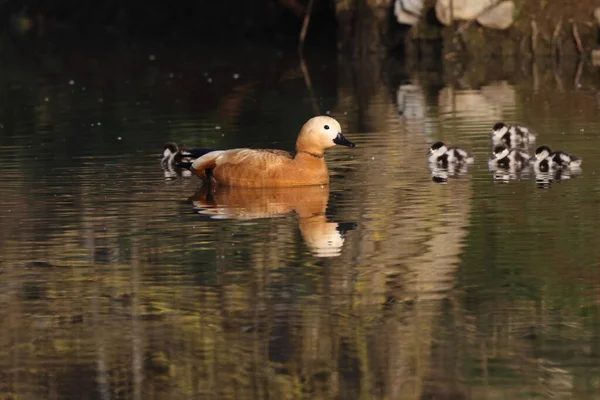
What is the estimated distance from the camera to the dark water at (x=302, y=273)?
848 cm

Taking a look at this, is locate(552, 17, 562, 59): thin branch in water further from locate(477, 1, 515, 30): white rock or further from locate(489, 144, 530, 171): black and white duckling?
locate(489, 144, 530, 171): black and white duckling

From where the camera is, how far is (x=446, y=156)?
16953 millimetres

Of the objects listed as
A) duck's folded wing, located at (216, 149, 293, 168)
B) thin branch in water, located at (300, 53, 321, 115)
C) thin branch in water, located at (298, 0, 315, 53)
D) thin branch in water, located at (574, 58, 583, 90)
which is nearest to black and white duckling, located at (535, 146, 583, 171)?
duck's folded wing, located at (216, 149, 293, 168)

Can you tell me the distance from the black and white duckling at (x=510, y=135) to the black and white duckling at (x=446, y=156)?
1123 mm

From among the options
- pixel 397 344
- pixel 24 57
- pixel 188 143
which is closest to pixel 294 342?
pixel 397 344

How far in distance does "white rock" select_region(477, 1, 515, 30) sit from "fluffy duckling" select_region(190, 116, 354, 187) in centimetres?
1931

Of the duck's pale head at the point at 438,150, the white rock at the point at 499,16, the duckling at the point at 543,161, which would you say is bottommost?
the duckling at the point at 543,161

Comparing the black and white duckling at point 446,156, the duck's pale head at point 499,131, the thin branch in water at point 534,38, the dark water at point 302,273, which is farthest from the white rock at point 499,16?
the black and white duckling at point 446,156

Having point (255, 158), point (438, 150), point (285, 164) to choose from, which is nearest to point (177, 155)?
point (255, 158)

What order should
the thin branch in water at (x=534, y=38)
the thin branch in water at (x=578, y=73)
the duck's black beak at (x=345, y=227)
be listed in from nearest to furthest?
the duck's black beak at (x=345, y=227)
the thin branch in water at (x=578, y=73)
the thin branch in water at (x=534, y=38)

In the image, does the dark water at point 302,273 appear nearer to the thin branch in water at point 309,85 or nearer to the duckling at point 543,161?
the duckling at point 543,161

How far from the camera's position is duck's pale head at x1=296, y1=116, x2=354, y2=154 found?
15.6 metres

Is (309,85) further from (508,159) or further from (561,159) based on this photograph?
(561,159)

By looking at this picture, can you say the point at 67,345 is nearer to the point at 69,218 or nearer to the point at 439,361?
the point at 439,361
